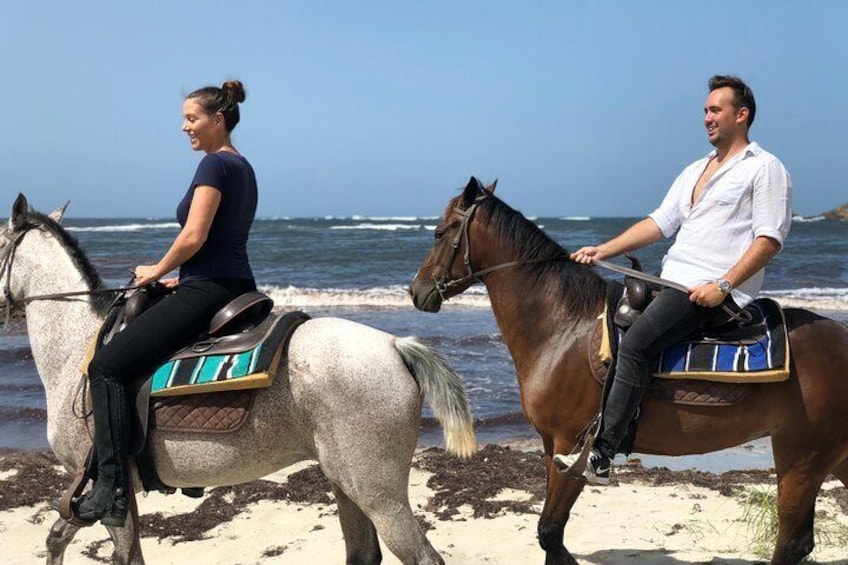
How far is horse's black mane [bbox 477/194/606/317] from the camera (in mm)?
4648

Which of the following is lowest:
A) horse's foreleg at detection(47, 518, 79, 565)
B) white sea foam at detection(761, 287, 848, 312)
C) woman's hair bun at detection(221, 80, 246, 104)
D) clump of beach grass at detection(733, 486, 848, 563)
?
white sea foam at detection(761, 287, 848, 312)

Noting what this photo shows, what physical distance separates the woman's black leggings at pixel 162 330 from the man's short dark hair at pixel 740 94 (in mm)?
2718

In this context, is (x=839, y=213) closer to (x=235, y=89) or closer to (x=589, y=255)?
(x=589, y=255)

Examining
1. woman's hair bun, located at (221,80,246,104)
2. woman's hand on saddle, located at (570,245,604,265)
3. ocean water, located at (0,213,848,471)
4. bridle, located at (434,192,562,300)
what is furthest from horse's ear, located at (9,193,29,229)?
woman's hand on saddle, located at (570,245,604,265)

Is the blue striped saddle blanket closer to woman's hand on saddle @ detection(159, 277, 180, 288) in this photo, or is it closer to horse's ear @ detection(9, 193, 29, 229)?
woman's hand on saddle @ detection(159, 277, 180, 288)

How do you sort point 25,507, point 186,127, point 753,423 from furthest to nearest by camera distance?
point 25,507, point 753,423, point 186,127

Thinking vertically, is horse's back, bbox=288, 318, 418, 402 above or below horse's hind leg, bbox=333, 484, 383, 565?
above

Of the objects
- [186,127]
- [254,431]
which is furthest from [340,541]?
[186,127]

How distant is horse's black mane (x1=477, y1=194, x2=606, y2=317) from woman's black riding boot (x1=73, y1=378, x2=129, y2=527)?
7.60 ft

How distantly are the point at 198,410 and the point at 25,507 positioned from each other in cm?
348

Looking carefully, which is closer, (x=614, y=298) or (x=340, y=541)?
(x=614, y=298)

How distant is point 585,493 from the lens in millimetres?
6574

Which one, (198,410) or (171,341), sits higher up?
(171,341)

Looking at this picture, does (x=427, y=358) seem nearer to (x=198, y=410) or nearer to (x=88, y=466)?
(x=198, y=410)
